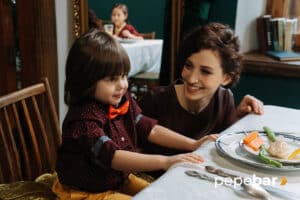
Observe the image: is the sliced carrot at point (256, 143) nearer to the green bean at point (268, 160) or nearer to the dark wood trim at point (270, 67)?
the green bean at point (268, 160)

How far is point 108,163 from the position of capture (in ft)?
4.00

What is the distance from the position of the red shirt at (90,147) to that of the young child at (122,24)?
51.9 inches

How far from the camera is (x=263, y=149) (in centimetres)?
112

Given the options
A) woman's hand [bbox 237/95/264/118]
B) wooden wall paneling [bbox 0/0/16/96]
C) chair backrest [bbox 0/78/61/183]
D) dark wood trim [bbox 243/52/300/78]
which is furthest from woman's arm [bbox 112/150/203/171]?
wooden wall paneling [bbox 0/0/16/96]

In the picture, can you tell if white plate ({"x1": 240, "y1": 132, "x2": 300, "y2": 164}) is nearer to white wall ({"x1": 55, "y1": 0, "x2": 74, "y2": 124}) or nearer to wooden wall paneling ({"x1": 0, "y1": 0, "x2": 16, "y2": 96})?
white wall ({"x1": 55, "y1": 0, "x2": 74, "y2": 124})

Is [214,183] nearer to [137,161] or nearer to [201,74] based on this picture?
[137,161]

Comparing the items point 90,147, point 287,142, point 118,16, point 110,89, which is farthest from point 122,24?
point 287,142

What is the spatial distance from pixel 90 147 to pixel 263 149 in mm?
475

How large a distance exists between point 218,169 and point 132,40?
1.73 metres

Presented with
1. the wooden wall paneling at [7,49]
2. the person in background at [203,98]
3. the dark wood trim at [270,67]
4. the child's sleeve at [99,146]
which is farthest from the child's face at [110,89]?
the wooden wall paneling at [7,49]

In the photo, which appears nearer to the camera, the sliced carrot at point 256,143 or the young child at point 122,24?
the sliced carrot at point 256,143

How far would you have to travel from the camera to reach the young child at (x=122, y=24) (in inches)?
103

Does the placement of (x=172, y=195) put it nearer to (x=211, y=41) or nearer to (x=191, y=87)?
(x=191, y=87)

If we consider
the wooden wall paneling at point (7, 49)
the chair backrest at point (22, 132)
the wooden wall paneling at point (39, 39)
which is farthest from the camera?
the wooden wall paneling at point (7, 49)
